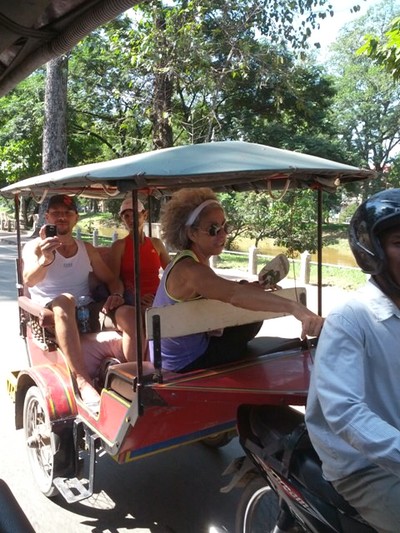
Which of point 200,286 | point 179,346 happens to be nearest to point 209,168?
point 200,286

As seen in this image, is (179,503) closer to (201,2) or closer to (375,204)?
(375,204)

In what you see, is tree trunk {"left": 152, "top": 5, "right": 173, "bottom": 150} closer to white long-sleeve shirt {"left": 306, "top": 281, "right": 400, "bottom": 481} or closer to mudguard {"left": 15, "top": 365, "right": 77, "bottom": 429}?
mudguard {"left": 15, "top": 365, "right": 77, "bottom": 429}

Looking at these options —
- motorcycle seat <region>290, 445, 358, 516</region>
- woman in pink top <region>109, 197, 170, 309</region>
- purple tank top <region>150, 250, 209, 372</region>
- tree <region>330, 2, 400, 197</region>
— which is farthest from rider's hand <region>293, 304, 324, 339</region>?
tree <region>330, 2, 400, 197</region>

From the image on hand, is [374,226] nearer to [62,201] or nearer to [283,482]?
[283,482]

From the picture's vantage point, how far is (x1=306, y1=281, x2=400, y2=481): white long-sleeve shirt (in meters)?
1.58

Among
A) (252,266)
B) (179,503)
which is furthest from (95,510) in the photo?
(252,266)

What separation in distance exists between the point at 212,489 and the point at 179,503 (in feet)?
0.88

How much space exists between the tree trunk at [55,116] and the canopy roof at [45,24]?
46.8 feet

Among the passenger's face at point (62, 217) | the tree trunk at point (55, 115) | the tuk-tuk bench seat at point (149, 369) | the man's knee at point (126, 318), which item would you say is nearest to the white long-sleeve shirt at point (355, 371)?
the tuk-tuk bench seat at point (149, 369)

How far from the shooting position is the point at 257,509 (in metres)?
2.52

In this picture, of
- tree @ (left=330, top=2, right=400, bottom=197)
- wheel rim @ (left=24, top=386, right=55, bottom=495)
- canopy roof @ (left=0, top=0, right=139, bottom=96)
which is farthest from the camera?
tree @ (left=330, top=2, right=400, bottom=197)

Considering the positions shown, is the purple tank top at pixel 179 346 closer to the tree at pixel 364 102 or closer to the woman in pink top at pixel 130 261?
the woman in pink top at pixel 130 261

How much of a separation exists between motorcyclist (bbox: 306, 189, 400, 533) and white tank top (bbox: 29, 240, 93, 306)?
2897 millimetres

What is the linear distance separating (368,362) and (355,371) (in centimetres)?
9
